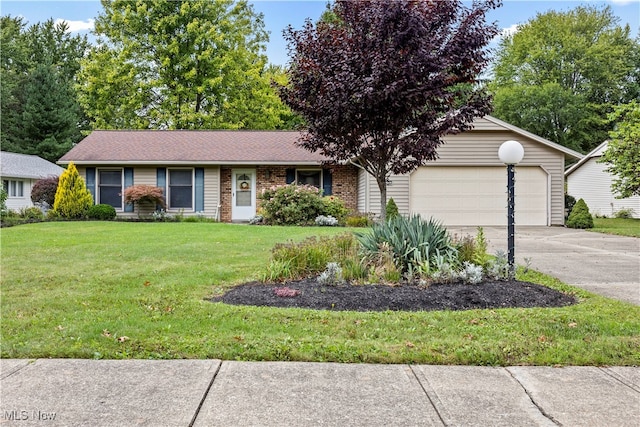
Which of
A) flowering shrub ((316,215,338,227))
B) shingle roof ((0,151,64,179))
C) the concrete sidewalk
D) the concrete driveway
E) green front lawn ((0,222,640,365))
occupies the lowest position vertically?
the concrete sidewalk

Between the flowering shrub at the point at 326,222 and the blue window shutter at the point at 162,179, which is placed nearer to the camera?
the flowering shrub at the point at 326,222

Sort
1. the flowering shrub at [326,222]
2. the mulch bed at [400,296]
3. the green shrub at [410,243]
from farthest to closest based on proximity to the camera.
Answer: the flowering shrub at [326,222] → the green shrub at [410,243] → the mulch bed at [400,296]

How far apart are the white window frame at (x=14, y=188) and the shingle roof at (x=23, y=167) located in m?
0.62

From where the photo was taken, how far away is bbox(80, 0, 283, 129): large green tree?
27.2 m

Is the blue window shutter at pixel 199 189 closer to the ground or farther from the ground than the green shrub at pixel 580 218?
farther from the ground

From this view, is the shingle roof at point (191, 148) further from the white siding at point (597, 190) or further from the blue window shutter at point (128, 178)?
the white siding at point (597, 190)

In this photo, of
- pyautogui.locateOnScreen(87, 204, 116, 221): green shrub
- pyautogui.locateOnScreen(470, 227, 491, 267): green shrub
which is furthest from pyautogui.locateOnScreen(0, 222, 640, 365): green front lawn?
pyautogui.locateOnScreen(87, 204, 116, 221): green shrub

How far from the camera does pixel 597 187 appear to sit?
2616 centimetres

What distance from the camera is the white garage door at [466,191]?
17422mm

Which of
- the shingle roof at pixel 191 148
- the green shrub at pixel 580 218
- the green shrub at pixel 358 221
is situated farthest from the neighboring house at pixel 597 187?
the shingle roof at pixel 191 148

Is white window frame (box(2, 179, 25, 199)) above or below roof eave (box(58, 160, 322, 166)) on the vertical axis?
below

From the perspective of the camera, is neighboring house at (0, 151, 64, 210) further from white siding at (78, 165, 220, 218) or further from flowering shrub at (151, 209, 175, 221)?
flowering shrub at (151, 209, 175, 221)

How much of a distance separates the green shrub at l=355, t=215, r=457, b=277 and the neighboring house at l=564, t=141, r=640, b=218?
20.7 meters

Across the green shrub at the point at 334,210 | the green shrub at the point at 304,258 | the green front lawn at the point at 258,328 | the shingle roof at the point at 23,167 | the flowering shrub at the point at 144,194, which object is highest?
the shingle roof at the point at 23,167
